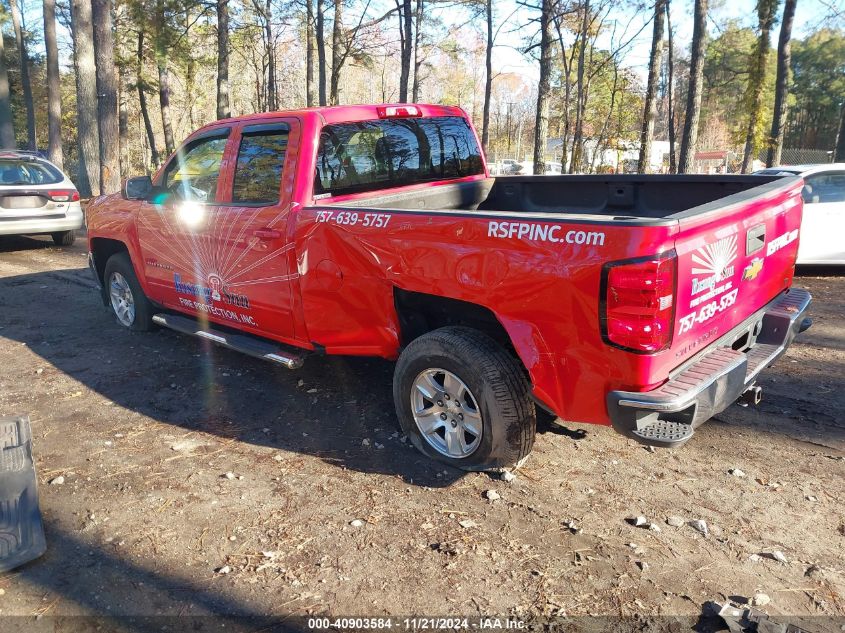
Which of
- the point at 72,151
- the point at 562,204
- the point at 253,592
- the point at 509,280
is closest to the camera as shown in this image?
the point at 253,592

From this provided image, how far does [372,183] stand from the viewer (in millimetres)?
4516

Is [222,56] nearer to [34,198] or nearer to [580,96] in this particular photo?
[580,96]

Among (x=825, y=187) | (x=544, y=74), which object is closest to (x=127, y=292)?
(x=825, y=187)

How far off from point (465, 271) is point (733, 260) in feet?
4.44

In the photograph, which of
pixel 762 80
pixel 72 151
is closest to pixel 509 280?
pixel 762 80

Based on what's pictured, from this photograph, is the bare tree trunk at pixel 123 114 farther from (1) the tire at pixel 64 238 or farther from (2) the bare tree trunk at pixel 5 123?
(1) the tire at pixel 64 238

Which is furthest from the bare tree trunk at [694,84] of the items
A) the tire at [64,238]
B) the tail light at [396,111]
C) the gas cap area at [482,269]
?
the gas cap area at [482,269]

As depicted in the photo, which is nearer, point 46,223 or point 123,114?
point 46,223

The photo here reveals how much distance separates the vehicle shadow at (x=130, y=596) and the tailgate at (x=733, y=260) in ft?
7.12

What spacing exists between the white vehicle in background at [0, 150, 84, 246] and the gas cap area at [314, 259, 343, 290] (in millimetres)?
8924

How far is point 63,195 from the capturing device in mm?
10977

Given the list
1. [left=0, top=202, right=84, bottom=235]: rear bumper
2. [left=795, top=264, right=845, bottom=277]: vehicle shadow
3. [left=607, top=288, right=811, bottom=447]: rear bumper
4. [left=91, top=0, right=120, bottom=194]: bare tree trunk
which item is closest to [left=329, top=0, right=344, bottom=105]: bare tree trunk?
[left=91, top=0, right=120, bottom=194]: bare tree trunk

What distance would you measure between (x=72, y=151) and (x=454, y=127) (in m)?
56.8

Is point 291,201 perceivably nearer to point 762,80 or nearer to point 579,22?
point 579,22
